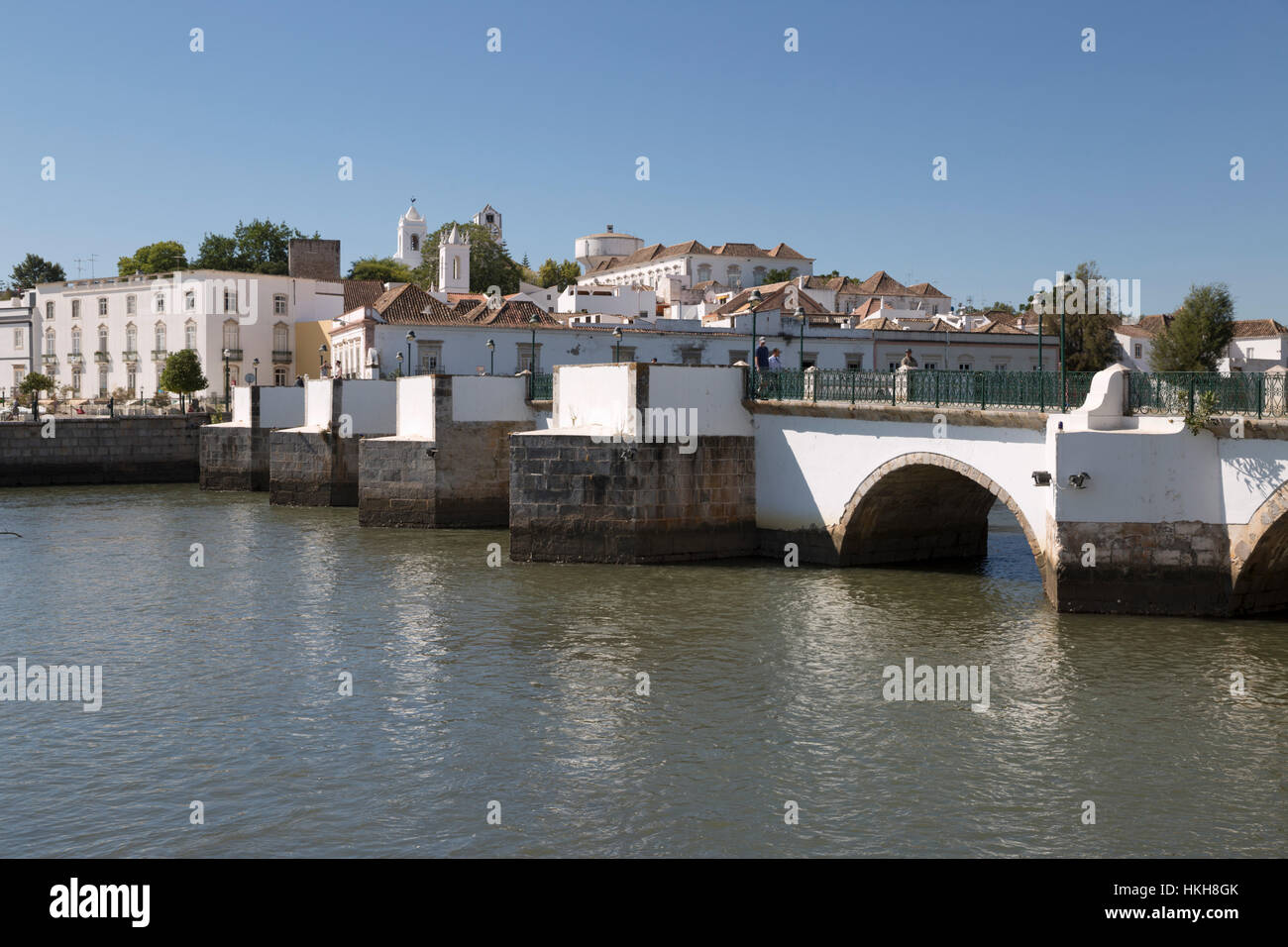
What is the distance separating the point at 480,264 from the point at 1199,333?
148 feet

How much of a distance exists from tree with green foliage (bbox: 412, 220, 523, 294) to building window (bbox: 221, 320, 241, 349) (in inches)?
720

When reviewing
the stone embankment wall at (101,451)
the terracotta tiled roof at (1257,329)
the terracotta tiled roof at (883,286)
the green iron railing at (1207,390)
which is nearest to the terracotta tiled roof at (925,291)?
the terracotta tiled roof at (883,286)

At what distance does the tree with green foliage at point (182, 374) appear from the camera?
58.4 metres

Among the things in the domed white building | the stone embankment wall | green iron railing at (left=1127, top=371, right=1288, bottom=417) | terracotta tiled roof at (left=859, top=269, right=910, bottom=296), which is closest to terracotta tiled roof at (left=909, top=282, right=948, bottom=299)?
terracotta tiled roof at (left=859, top=269, right=910, bottom=296)

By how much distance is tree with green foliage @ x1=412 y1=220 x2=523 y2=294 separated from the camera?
83.8m

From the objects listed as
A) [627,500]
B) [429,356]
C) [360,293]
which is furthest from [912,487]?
[360,293]

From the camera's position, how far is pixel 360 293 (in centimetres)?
6938

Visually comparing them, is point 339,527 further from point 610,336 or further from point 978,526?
point 610,336

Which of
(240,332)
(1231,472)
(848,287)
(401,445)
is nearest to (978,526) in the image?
(1231,472)

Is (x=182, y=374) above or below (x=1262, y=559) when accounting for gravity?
above

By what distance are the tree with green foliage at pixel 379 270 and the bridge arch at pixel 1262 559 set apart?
79625 millimetres

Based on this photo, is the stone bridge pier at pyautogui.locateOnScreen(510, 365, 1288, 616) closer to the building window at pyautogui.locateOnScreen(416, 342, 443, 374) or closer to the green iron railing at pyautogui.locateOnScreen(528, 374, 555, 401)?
the green iron railing at pyautogui.locateOnScreen(528, 374, 555, 401)

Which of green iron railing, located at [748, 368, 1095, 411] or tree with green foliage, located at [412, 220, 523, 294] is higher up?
tree with green foliage, located at [412, 220, 523, 294]

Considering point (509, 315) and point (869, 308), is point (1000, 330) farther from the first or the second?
point (509, 315)
